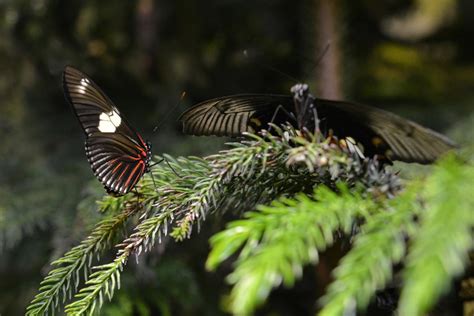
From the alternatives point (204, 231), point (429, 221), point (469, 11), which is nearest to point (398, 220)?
point (429, 221)

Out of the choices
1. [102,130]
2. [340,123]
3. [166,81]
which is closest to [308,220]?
[340,123]

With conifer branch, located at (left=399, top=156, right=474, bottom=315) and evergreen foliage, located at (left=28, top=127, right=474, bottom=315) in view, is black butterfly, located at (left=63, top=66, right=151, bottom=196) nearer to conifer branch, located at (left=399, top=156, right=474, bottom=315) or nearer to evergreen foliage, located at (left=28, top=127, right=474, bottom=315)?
evergreen foliage, located at (left=28, top=127, right=474, bottom=315)

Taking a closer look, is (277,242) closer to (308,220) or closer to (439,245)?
(308,220)

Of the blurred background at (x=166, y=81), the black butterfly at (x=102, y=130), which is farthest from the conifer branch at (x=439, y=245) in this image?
the blurred background at (x=166, y=81)

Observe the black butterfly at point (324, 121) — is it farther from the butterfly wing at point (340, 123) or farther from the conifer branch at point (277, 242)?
the conifer branch at point (277, 242)

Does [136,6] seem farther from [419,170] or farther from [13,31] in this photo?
[419,170]

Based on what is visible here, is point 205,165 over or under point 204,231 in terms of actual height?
under

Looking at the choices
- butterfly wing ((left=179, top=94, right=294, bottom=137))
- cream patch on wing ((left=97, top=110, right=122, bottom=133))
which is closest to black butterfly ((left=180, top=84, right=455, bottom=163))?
butterfly wing ((left=179, top=94, right=294, bottom=137))
